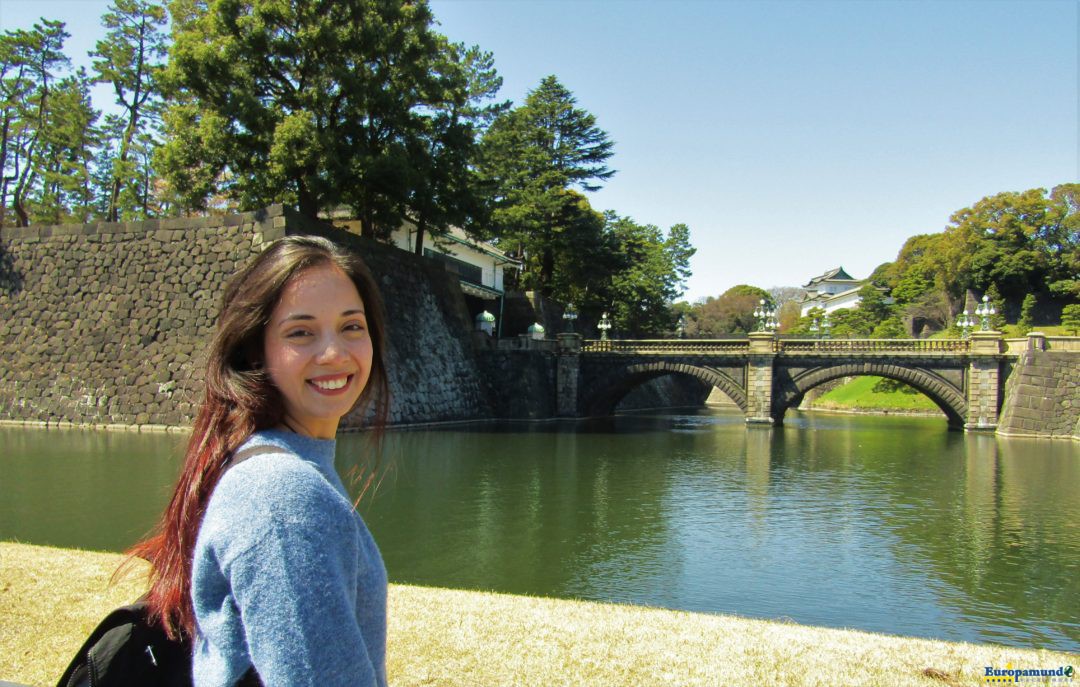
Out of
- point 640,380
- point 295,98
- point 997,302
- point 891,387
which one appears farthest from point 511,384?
point 997,302

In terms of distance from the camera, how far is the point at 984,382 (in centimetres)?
3203

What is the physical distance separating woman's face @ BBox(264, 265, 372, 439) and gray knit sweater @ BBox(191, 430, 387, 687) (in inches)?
11.5

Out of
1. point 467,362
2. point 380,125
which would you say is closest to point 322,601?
point 380,125

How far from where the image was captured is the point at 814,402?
55.9 meters

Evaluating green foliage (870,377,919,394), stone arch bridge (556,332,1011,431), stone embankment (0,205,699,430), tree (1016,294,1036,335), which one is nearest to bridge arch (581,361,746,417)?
stone arch bridge (556,332,1011,431)

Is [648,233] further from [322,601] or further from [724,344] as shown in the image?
[322,601]

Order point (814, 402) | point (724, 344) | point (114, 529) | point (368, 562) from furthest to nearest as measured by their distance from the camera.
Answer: point (814, 402) < point (724, 344) < point (114, 529) < point (368, 562)

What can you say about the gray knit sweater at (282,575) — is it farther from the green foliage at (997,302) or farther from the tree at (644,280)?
the green foliage at (997,302)

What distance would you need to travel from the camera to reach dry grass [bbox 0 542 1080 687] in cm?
464

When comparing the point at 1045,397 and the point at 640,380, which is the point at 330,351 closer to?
the point at 1045,397

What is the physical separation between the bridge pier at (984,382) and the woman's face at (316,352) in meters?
35.1

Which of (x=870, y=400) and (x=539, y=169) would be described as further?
(x=870, y=400)

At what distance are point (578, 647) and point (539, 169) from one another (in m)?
38.6

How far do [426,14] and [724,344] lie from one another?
62.8 feet
